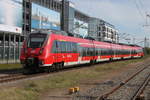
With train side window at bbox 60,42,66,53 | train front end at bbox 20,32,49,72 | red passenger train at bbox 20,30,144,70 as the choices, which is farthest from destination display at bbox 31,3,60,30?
train front end at bbox 20,32,49,72

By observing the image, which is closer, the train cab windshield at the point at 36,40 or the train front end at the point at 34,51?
the train front end at the point at 34,51

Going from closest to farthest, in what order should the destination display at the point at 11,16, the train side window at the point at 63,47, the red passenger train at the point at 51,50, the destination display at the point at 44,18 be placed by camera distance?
the red passenger train at the point at 51,50, the train side window at the point at 63,47, the destination display at the point at 11,16, the destination display at the point at 44,18

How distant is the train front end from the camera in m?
21.2

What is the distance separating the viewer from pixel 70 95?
1264cm

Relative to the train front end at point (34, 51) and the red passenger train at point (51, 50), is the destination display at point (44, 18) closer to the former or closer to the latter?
the red passenger train at point (51, 50)

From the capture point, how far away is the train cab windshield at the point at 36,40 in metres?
21.6

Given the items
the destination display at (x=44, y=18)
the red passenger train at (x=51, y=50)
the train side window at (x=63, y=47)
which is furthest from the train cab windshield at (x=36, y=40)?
the destination display at (x=44, y=18)

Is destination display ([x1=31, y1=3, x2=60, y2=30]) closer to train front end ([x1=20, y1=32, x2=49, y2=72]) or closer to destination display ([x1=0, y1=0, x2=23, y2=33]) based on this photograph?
destination display ([x1=0, y1=0, x2=23, y2=33])

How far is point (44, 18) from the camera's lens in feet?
179

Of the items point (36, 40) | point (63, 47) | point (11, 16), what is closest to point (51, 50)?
point (36, 40)

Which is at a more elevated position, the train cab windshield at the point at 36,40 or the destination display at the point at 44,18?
the destination display at the point at 44,18

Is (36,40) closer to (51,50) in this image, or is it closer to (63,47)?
(51,50)

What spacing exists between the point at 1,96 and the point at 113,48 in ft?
131

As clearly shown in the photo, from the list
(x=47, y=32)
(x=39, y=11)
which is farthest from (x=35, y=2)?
(x=47, y=32)
